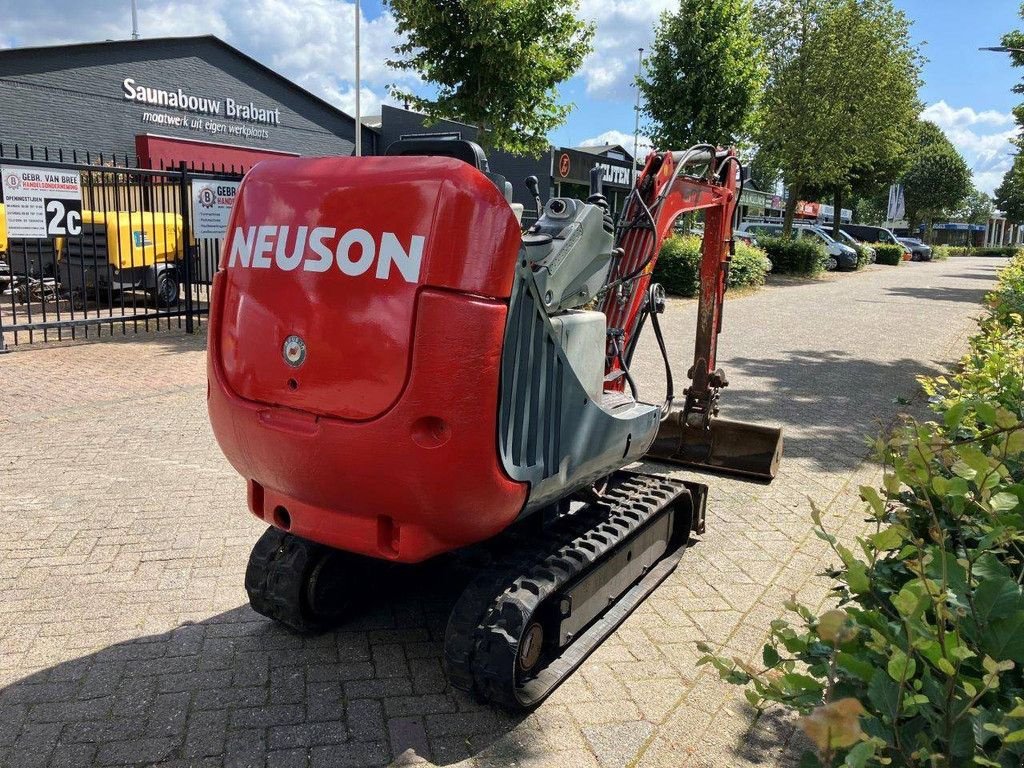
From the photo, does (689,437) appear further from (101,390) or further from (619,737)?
(101,390)

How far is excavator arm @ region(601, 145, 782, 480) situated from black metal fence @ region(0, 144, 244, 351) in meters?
7.53

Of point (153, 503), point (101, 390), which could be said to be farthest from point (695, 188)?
point (101, 390)

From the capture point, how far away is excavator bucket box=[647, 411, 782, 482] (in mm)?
5750

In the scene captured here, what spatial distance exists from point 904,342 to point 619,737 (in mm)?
12003

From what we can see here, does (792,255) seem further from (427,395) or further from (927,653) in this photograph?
(927,653)

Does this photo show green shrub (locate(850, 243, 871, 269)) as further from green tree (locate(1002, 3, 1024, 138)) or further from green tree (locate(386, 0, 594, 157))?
green tree (locate(386, 0, 594, 157))

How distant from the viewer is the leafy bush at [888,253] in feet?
120

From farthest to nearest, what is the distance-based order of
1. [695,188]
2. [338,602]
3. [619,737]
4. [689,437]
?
[689,437] < [695,188] < [338,602] < [619,737]

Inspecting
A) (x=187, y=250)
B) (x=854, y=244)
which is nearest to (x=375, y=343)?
(x=187, y=250)

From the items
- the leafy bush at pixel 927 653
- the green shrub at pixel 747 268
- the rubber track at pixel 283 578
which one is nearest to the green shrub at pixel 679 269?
the green shrub at pixel 747 268

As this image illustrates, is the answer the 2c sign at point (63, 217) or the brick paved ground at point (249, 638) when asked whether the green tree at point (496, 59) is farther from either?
the brick paved ground at point (249, 638)

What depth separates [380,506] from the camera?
2869 mm

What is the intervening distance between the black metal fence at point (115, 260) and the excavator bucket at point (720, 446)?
24.3 feet

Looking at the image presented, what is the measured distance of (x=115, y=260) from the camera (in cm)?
1238
